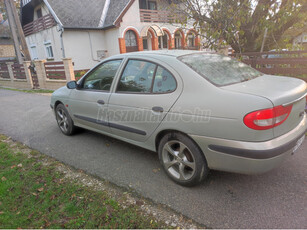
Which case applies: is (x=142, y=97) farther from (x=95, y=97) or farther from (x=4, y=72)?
(x=4, y=72)

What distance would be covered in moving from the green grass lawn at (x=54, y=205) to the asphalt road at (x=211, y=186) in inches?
14.1

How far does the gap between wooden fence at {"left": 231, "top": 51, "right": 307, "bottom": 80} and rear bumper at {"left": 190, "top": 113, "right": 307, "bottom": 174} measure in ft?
14.1

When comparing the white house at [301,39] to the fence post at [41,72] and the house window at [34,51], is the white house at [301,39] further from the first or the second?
the house window at [34,51]

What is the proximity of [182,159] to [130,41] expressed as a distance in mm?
18487

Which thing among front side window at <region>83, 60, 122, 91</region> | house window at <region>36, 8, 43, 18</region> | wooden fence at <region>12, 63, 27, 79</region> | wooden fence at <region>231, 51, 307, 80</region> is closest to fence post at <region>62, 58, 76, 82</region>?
wooden fence at <region>12, 63, 27, 79</region>

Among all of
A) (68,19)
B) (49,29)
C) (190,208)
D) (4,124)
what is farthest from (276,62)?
(49,29)

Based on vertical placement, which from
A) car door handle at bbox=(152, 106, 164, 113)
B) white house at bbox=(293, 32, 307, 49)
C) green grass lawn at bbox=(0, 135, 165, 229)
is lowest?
green grass lawn at bbox=(0, 135, 165, 229)

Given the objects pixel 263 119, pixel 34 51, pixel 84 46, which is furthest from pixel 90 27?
pixel 263 119

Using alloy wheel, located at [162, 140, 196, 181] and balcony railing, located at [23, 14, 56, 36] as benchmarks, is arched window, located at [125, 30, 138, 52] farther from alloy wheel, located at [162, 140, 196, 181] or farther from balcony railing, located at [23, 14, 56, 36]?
alloy wheel, located at [162, 140, 196, 181]

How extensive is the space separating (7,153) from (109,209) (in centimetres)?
271

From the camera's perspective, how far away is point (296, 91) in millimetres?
2373

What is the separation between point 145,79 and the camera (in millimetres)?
2990

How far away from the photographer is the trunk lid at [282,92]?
85.0 inches

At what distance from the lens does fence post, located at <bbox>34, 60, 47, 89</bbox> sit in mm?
11979
